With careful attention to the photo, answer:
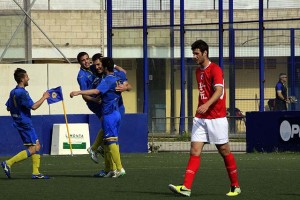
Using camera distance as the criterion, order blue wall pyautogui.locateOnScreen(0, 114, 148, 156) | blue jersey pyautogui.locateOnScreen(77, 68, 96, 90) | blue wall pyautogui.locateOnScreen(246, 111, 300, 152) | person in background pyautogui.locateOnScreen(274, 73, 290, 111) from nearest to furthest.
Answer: blue jersey pyautogui.locateOnScreen(77, 68, 96, 90) < blue wall pyautogui.locateOnScreen(246, 111, 300, 152) < blue wall pyautogui.locateOnScreen(0, 114, 148, 156) < person in background pyautogui.locateOnScreen(274, 73, 290, 111)

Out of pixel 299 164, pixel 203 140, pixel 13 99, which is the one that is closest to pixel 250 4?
pixel 299 164

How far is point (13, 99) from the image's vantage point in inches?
687

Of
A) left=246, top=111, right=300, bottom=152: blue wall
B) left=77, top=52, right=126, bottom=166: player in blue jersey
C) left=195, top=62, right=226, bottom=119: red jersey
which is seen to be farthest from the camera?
left=246, top=111, right=300, bottom=152: blue wall

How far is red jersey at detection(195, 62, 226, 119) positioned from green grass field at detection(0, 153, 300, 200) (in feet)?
3.39

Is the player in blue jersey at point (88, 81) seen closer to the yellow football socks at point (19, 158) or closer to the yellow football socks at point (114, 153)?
the yellow football socks at point (114, 153)

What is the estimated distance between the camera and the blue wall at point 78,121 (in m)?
26.3

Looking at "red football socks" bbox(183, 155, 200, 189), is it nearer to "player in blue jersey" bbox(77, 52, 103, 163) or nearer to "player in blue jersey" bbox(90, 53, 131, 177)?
"player in blue jersey" bbox(90, 53, 131, 177)

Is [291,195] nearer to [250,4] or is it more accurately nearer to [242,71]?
[242,71]

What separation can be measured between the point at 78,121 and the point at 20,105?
1017 centimetres

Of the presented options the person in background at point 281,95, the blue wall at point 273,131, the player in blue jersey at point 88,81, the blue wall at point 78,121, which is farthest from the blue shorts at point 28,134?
the person in background at point 281,95

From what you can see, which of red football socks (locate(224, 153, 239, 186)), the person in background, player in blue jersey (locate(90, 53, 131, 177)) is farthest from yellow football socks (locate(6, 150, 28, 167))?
the person in background

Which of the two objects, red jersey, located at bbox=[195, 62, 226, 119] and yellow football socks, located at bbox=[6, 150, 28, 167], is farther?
yellow football socks, located at bbox=[6, 150, 28, 167]

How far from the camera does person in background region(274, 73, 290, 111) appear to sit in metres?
29.7

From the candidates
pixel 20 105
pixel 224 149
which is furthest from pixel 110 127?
pixel 224 149
